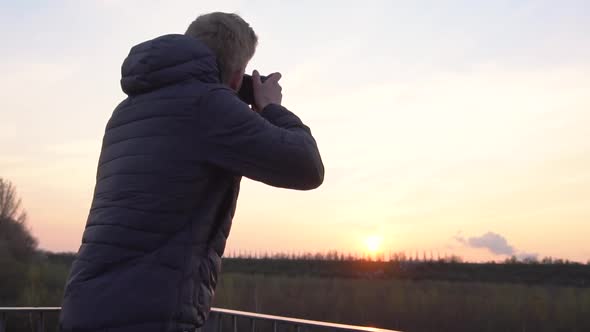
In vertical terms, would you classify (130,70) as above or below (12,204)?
below

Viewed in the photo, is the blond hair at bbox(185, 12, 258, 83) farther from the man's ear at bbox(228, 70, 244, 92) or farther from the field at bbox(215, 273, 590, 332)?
the field at bbox(215, 273, 590, 332)

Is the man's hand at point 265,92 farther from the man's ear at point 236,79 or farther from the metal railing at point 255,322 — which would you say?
the metal railing at point 255,322

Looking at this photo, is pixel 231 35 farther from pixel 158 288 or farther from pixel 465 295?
pixel 465 295

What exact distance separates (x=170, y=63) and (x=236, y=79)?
219 millimetres

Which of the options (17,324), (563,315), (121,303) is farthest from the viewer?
(563,315)

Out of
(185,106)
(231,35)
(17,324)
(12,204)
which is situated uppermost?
(12,204)

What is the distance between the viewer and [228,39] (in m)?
2.03

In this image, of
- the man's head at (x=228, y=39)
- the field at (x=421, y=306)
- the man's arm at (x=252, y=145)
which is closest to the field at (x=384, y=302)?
the field at (x=421, y=306)

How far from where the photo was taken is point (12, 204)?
24234mm

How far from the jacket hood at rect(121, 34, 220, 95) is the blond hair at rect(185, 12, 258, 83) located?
67mm

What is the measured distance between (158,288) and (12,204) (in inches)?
940

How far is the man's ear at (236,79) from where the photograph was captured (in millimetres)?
2082

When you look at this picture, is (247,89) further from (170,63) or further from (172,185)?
(172,185)

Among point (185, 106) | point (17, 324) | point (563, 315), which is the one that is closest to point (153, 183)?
point (185, 106)
